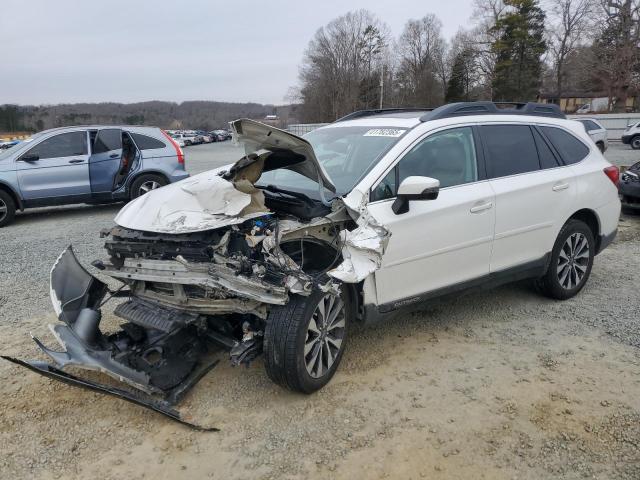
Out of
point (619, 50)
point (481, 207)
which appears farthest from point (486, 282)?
point (619, 50)

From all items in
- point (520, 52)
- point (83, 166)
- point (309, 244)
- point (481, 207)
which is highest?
point (520, 52)

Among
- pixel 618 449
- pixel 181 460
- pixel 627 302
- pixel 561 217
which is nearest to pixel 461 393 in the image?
pixel 618 449

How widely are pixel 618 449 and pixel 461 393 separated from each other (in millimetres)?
912

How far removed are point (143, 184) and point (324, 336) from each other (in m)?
7.68

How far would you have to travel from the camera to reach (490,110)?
4.30m

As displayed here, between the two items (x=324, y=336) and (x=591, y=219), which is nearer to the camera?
(x=324, y=336)

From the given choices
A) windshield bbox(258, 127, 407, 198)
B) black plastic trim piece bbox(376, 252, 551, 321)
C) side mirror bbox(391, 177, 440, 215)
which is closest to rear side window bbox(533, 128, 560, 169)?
black plastic trim piece bbox(376, 252, 551, 321)

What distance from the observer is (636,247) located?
654 cm

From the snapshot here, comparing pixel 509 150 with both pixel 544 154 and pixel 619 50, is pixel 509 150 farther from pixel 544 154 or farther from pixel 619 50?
pixel 619 50

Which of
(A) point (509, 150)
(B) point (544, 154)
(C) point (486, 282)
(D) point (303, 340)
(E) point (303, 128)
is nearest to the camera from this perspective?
(D) point (303, 340)

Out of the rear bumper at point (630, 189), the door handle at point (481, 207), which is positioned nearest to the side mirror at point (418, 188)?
the door handle at point (481, 207)

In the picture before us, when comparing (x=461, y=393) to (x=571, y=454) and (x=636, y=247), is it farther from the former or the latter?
(x=636, y=247)

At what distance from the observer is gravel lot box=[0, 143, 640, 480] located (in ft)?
Answer: 8.54

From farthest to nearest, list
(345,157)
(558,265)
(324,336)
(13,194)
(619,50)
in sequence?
(619,50) → (13,194) → (558,265) → (345,157) → (324,336)
